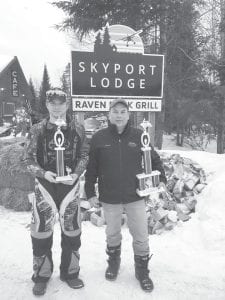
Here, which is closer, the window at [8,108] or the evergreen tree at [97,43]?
the evergreen tree at [97,43]

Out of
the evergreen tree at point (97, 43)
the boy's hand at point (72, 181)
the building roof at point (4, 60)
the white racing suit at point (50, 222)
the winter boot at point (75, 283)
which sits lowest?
the winter boot at point (75, 283)

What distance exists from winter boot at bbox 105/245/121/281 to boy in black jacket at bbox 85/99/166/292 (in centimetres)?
10

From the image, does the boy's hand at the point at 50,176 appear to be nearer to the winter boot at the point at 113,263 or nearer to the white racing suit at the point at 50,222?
the white racing suit at the point at 50,222

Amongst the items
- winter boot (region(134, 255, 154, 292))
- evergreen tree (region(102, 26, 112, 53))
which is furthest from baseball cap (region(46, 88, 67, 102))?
evergreen tree (region(102, 26, 112, 53))

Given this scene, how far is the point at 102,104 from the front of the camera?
582 centimetres

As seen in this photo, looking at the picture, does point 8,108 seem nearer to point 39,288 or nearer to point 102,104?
point 102,104

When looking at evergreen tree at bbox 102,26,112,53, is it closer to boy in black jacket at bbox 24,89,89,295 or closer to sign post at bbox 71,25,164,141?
sign post at bbox 71,25,164,141

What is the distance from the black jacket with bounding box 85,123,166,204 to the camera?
308 centimetres

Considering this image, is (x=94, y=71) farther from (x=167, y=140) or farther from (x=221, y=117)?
(x=167, y=140)

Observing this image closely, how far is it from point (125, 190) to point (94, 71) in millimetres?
3178

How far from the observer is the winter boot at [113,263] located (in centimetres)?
329

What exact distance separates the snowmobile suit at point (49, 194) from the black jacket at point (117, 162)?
0.50 feet

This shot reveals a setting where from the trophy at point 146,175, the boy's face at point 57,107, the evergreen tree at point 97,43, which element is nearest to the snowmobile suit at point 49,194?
the boy's face at point 57,107

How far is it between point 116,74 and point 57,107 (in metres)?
3.05
